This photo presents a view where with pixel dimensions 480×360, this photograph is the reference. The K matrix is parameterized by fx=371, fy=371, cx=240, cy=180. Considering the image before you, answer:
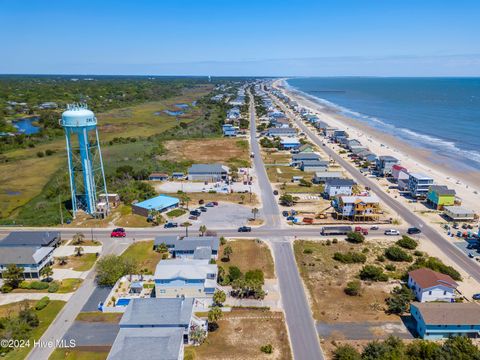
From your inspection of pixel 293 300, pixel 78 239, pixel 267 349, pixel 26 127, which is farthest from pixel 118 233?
pixel 26 127

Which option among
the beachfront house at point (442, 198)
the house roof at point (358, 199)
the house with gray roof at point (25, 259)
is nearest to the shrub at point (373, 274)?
the house roof at point (358, 199)

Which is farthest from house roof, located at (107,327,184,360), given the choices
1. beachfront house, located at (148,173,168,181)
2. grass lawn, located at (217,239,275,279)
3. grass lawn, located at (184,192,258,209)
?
beachfront house, located at (148,173,168,181)

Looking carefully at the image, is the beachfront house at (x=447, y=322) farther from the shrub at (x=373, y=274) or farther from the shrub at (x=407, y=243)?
the shrub at (x=407, y=243)

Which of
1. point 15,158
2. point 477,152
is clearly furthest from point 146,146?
point 477,152

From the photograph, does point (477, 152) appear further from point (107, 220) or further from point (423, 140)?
point (107, 220)

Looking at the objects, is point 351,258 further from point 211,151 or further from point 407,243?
point 211,151

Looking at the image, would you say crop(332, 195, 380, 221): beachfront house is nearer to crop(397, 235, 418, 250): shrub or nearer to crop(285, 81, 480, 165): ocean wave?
crop(397, 235, 418, 250): shrub

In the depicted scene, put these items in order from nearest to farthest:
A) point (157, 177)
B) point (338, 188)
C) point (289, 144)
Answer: point (338, 188) → point (157, 177) → point (289, 144)
